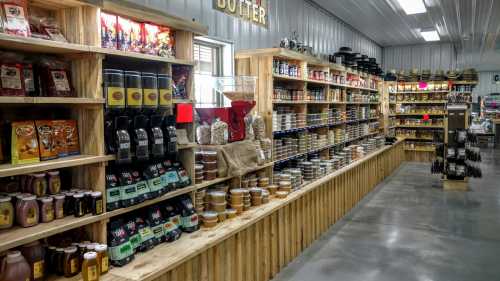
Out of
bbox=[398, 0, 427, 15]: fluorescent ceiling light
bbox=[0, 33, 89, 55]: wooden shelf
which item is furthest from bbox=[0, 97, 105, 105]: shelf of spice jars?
bbox=[398, 0, 427, 15]: fluorescent ceiling light

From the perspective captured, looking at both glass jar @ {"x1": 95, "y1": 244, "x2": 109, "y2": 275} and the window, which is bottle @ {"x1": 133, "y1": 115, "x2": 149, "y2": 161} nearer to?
glass jar @ {"x1": 95, "y1": 244, "x2": 109, "y2": 275}

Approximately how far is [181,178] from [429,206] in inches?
208

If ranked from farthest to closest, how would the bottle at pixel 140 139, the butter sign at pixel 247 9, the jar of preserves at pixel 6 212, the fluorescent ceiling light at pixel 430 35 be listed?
1. the fluorescent ceiling light at pixel 430 35
2. the butter sign at pixel 247 9
3. the bottle at pixel 140 139
4. the jar of preserves at pixel 6 212

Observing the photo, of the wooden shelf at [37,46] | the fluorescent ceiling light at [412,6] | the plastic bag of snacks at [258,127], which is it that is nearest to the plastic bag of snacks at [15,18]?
the wooden shelf at [37,46]

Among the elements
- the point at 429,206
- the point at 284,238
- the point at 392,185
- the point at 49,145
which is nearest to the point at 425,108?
the point at 392,185

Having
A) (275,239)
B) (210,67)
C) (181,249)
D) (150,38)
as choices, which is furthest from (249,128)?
(181,249)

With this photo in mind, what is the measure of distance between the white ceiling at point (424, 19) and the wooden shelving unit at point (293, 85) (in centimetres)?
138

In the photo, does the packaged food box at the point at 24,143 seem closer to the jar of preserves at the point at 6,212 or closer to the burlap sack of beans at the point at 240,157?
the jar of preserves at the point at 6,212

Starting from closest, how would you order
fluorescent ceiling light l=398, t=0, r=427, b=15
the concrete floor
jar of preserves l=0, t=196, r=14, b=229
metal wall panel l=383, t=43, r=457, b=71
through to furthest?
jar of preserves l=0, t=196, r=14, b=229 → the concrete floor → fluorescent ceiling light l=398, t=0, r=427, b=15 → metal wall panel l=383, t=43, r=457, b=71

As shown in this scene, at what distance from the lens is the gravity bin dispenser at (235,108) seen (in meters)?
3.81

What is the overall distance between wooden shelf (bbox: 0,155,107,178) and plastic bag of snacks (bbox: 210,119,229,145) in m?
1.43

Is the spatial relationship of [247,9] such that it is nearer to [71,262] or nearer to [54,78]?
[54,78]

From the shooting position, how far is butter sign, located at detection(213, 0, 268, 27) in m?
4.56

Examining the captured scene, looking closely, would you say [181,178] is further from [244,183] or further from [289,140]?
[289,140]
